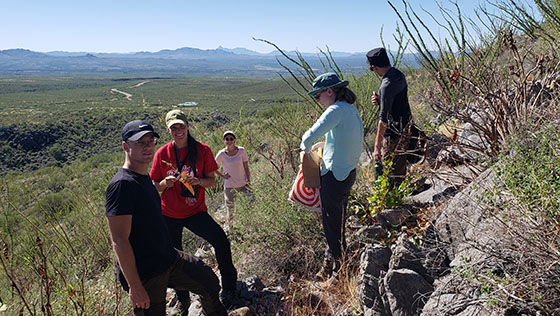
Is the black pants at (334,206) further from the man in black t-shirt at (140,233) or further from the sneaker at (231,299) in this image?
the man in black t-shirt at (140,233)

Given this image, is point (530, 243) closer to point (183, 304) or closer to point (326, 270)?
point (326, 270)

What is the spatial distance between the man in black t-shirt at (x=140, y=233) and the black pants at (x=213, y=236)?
1.49 feet

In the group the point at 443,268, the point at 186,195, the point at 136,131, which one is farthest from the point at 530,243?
the point at 186,195

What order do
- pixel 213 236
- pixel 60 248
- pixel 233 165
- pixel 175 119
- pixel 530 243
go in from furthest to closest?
1. pixel 233 165
2. pixel 60 248
3. pixel 175 119
4. pixel 213 236
5. pixel 530 243

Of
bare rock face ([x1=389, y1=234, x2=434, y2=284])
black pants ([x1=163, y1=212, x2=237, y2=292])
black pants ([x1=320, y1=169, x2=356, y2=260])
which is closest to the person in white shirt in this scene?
black pants ([x1=163, y1=212, x2=237, y2=292])

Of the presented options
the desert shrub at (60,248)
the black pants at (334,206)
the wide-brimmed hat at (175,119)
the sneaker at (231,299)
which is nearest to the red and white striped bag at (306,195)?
the black pants at (334,206)

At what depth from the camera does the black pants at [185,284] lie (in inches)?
89.0

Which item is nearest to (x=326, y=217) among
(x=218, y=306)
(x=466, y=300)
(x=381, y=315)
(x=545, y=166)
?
(x=381, y=315)

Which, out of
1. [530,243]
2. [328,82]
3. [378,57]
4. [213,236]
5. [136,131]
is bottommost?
[213,236]

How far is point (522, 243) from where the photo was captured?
164 centimetres

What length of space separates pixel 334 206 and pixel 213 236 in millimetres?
1029

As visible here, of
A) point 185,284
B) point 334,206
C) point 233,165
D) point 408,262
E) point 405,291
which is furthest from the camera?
point 233,165

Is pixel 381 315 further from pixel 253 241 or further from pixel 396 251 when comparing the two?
pixel 253 241

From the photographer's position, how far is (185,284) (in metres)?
2.49
